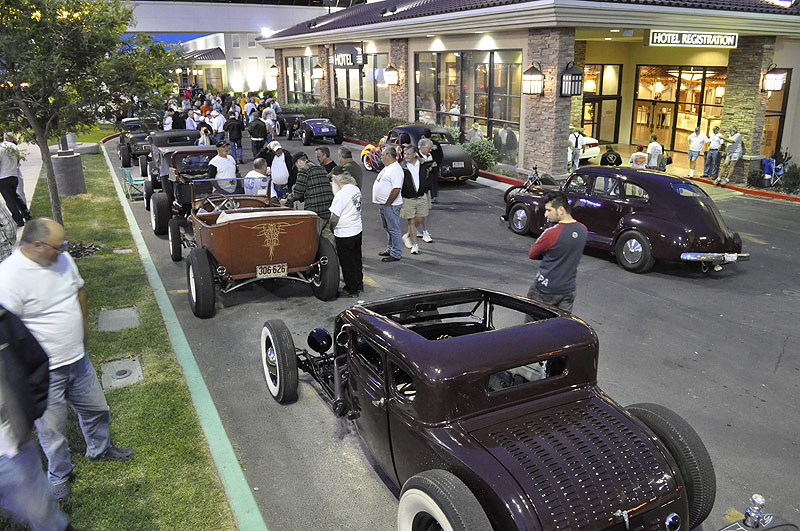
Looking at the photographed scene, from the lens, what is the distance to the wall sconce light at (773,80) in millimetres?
17734

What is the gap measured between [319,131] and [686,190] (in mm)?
17541

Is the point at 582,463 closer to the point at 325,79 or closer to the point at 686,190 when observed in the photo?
the point at 686,190

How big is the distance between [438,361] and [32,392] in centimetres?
244

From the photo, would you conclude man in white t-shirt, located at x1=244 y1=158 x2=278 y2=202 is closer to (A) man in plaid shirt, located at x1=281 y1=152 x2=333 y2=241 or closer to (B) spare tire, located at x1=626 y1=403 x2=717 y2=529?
(A) man in plaid shirt, located at x1=281 y1=152 x2=333 y2=241

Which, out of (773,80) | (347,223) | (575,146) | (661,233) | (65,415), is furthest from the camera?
(575,146)

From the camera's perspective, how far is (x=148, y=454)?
5367mm

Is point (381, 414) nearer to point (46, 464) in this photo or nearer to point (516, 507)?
point (516, 507)

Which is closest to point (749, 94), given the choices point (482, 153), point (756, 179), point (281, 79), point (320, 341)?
point (756, 179)

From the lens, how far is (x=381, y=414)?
14.6ft

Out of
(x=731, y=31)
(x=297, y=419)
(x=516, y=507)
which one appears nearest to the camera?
(x=516, y=507)

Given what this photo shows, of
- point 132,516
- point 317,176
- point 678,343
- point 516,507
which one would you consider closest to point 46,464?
point 132,516

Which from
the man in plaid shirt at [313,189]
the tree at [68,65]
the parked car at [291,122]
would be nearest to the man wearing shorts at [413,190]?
the man in plaid shirt at [313,189]

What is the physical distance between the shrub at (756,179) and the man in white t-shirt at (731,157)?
551mm

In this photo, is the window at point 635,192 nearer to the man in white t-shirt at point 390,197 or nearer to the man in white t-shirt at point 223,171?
the man in white t-shirt at point 390,197
